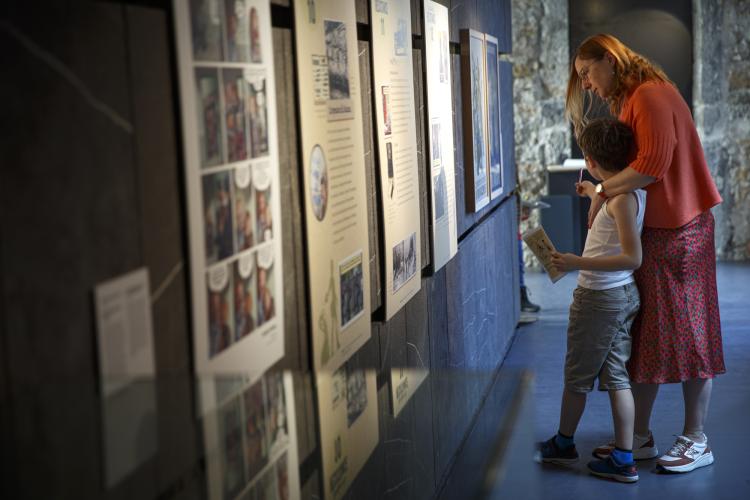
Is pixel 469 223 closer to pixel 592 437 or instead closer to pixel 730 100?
pixel 592 437

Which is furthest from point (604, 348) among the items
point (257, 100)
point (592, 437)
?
point (257, 100)

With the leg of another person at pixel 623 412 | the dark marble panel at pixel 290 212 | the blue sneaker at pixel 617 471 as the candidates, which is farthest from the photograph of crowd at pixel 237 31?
the blue sneaker at pixel 617 471

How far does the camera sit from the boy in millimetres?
4016

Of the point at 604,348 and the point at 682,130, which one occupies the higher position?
the point at 682,130

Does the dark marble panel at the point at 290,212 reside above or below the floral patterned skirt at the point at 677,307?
above

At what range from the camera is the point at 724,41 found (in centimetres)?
1045

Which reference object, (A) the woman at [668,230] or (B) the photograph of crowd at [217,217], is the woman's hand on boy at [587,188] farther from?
(B) the photograph of crowd at [217,217]

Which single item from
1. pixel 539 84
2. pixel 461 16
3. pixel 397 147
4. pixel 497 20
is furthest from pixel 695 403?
pixel 539 84

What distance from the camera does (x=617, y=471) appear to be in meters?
4.31

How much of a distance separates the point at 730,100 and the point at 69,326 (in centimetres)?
1014

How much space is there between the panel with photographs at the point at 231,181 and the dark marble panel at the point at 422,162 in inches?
75.0

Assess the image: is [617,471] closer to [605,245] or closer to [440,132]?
[605,245]

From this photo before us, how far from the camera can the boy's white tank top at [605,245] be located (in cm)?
406

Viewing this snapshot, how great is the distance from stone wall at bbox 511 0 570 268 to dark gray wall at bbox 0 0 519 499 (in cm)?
907
